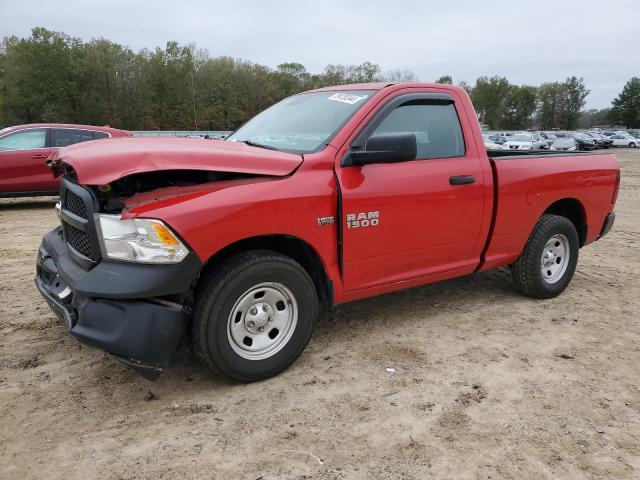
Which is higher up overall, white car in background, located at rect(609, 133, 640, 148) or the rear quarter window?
white car in background, located at rect(609, 133, 640, 148)

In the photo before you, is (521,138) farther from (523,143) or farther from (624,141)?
(624,141)

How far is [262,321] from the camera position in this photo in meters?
3.12

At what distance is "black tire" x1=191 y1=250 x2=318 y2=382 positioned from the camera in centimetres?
288

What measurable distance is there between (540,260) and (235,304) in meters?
3.09

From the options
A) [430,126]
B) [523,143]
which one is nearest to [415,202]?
[430,126]

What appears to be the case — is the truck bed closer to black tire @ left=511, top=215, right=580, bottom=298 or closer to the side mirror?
black tire @ left=511, top=215, right=580, bottom=298

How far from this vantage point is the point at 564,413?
2.91 metres

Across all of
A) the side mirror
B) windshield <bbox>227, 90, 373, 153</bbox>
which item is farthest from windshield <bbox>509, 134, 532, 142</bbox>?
the side mirror

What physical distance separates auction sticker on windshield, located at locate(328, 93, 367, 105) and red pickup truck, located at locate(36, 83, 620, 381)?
0.5 inches

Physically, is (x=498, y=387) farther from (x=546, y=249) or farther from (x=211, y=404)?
(x=546, y=249)

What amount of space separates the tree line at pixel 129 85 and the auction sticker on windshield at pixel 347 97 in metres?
50.0

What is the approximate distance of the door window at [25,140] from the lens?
372 inches

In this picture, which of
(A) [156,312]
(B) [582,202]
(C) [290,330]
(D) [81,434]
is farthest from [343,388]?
(B) [582,202]

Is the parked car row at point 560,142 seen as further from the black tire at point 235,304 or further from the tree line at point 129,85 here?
the black tire at point 235,304
